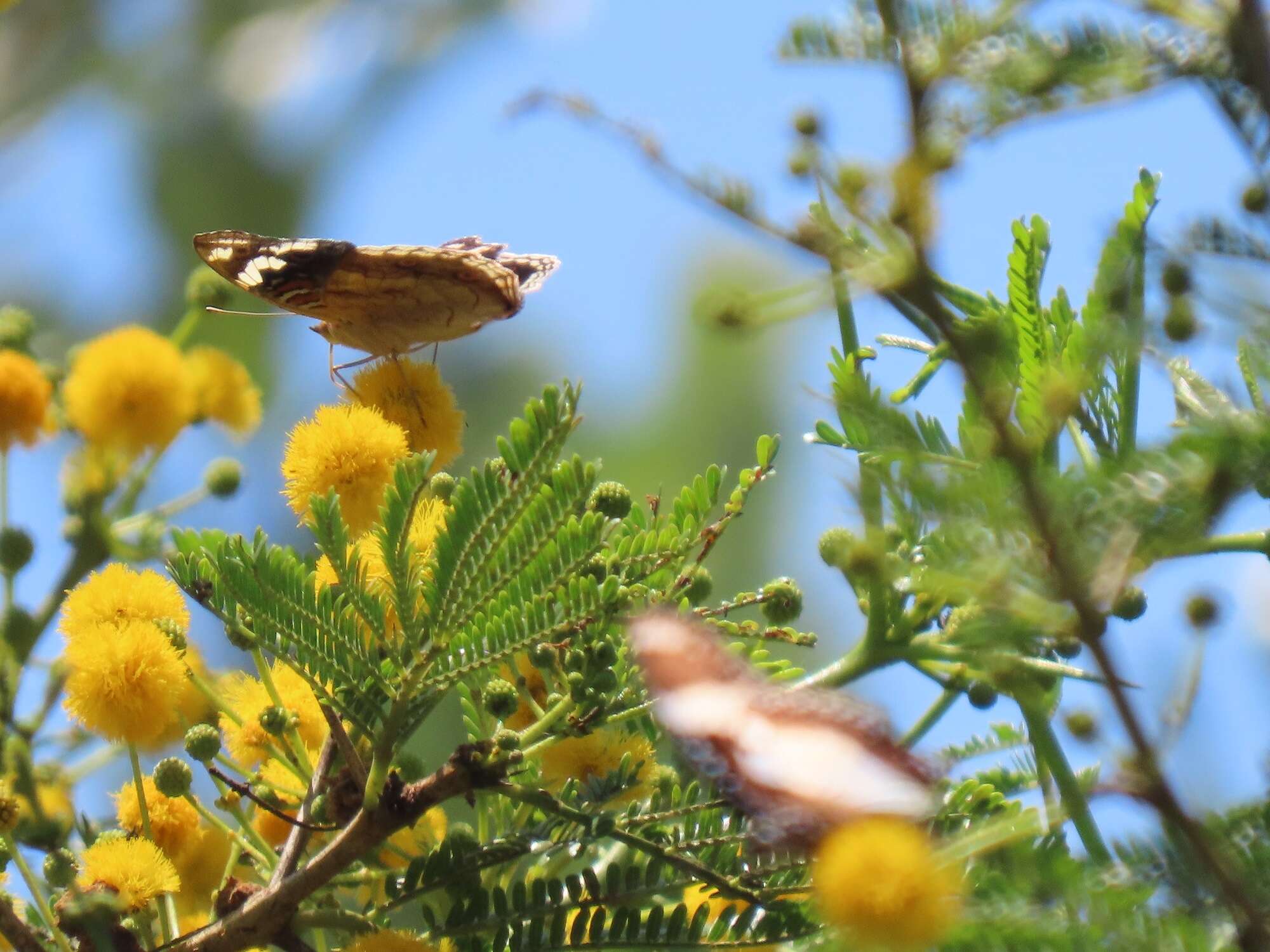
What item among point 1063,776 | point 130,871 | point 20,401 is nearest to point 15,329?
point 20,401

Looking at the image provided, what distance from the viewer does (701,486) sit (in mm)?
1967

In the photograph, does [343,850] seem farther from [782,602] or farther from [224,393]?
[224,393]

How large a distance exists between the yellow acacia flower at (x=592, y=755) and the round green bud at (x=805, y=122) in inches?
40.7

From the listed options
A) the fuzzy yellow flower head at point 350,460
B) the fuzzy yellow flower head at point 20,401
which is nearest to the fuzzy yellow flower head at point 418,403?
the fuzzy yellow flower head at point 350,460

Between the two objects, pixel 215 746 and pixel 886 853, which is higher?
pixel 886 853

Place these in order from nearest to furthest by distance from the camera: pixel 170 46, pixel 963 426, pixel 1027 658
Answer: pixel 963 426 < pixel 1027 658 < pixel 170 46

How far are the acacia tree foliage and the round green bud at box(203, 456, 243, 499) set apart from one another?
0.78 meters

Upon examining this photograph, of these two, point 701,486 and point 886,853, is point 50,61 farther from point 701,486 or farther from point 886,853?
point 886,853

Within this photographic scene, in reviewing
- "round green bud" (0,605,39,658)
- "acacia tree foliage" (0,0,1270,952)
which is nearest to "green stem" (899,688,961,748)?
"acacia tree foliage" (0,0,1270,952)

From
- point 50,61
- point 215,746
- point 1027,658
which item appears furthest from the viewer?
point 50,61

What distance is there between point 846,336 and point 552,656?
60 centimetres

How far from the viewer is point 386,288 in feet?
9.12

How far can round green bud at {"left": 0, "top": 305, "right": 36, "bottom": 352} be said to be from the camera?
300cm

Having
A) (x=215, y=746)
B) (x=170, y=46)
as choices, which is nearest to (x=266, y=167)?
(x=170, y=46)
